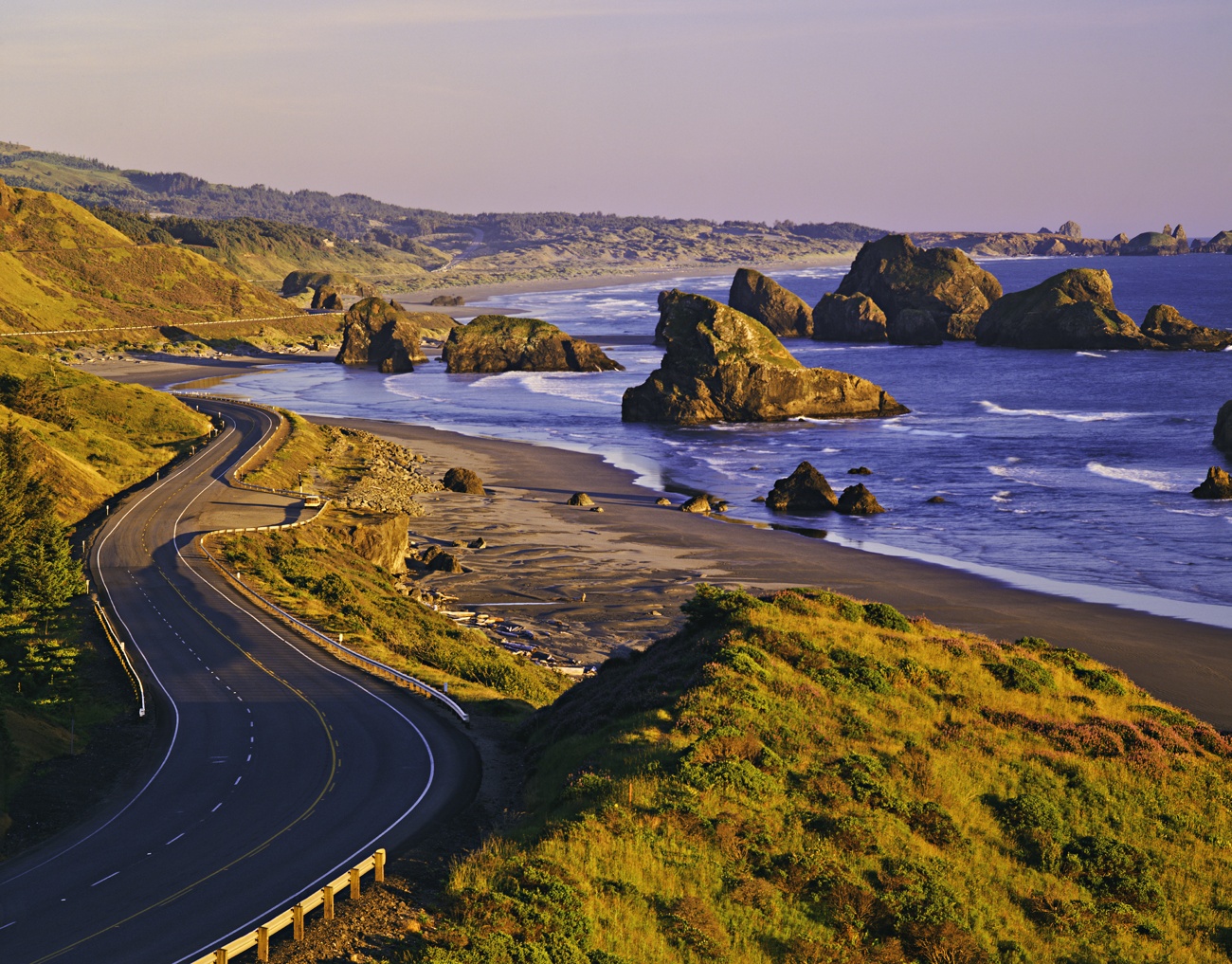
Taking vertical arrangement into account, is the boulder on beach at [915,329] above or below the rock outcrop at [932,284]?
below

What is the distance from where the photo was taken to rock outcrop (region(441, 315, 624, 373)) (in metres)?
157

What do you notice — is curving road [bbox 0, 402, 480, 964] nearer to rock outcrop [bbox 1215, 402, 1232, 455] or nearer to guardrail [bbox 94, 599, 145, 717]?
guardrail [bbox 94, 599, 145, 717]

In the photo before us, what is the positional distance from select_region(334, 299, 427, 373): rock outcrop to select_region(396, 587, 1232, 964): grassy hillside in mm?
137835

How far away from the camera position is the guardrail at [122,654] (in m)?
33.9

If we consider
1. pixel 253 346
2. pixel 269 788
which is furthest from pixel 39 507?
pixel 253 346

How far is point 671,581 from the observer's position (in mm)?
55875

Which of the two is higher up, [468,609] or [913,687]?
[913,687]

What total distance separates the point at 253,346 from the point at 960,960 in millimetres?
187311

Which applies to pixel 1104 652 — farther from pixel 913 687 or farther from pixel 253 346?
pixel 253 346

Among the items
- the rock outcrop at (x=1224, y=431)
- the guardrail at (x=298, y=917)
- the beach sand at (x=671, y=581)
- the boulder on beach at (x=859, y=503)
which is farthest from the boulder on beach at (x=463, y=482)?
the rock outcrop at (x=1224, y=431)

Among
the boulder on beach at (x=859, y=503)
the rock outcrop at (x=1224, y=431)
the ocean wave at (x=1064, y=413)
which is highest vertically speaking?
the rock outcrop at (x=1224, y=431)

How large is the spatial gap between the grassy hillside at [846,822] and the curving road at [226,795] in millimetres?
3804

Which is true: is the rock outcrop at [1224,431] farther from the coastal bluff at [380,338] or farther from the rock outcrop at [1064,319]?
the coastal bluff at [380,338]

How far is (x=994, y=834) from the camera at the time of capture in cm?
2284
